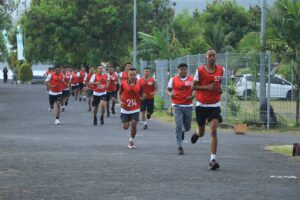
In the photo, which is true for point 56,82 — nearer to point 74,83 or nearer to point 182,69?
point 182,69

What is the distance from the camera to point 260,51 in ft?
78.8

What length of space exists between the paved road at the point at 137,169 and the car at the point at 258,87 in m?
2.98

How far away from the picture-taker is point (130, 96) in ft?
56.9

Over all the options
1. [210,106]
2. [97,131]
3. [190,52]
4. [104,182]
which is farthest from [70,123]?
[190,52]

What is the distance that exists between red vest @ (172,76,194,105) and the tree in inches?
311

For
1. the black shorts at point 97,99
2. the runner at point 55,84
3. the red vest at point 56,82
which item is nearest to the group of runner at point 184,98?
the black shorts at point 97,99

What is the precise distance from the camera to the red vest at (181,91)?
15.6 meters

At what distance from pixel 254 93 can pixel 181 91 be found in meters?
8.54

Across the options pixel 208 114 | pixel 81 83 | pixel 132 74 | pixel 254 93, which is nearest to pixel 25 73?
pixel 81 83

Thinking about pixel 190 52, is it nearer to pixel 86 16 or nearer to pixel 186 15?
pixel 86 16

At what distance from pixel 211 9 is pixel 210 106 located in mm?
60063

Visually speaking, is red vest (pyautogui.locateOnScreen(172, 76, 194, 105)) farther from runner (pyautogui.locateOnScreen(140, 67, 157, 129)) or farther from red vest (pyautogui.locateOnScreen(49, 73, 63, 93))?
red vest (pyautogui.locateOnScreen(49, 73, 63, 93))

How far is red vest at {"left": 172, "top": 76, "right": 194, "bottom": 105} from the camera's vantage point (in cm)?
1558

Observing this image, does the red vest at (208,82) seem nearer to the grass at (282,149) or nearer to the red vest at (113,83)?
the grass at (282,149)
